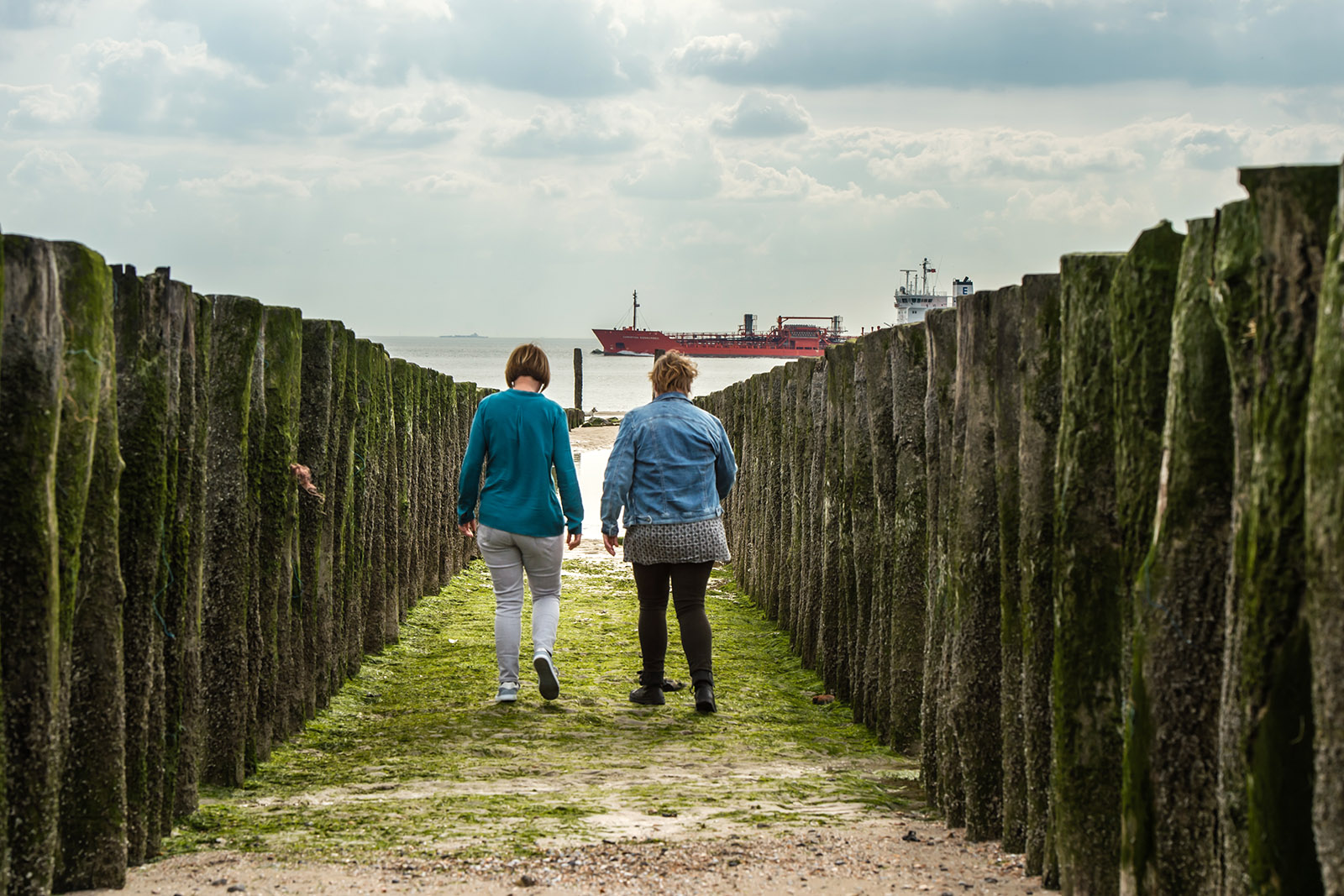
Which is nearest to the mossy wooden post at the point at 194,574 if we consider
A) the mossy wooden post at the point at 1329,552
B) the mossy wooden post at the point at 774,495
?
the mossy wooden post at the point at 1329,552

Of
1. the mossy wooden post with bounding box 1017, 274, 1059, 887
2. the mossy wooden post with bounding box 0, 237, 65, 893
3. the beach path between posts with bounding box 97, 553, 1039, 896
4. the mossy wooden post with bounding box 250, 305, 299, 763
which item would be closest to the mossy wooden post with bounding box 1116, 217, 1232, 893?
the mossy wooden post with bounding box 1017, 274, 1059, 887

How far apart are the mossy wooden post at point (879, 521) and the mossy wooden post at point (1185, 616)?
2400 mm

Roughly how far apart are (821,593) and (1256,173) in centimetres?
480

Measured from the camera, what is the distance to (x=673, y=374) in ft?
20.9

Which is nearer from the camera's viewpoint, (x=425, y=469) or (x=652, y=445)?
(x=652, y=445)

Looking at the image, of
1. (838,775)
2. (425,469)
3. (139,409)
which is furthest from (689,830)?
(425,469)

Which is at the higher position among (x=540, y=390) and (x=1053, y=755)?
(x=540, y=390)

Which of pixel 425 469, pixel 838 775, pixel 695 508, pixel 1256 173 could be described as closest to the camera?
pixel 1256 173

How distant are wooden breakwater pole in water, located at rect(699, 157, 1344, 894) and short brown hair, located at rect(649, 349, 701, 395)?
1.38 m

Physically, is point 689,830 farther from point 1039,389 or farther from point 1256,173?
point 1256,173

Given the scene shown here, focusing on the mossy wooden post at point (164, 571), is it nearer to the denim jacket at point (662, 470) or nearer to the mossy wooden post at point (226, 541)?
the mossy wooden post at point (226, 541)

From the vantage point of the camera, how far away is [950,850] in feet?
11.9

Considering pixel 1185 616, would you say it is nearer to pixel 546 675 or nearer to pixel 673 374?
pixel 546 675

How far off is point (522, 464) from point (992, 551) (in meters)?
2.88
